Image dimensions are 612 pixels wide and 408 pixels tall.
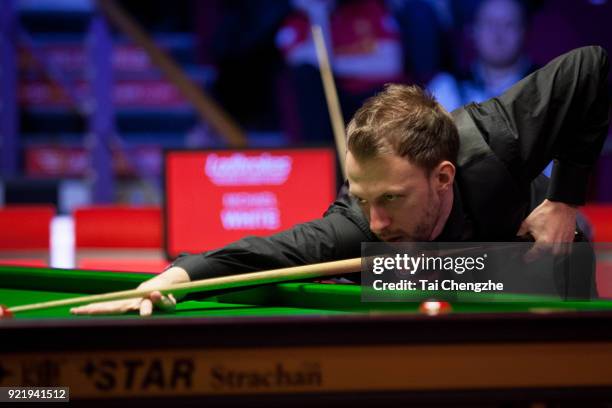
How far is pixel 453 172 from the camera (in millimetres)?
1971

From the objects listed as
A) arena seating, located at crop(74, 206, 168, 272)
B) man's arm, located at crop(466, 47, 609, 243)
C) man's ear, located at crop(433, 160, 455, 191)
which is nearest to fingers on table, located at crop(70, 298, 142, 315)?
man's ear, located at crop(433, 160, 455, 191)

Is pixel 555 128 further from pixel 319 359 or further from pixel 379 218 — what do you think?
pixel 319 359

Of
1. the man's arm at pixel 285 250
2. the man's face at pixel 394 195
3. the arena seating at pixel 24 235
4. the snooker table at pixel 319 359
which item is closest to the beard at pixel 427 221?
the man's face at pixel 394 195

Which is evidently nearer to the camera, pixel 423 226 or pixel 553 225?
pixel 423 226

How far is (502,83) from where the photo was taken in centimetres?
770

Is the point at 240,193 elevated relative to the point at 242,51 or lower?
lower

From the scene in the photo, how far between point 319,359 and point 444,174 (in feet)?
2.38

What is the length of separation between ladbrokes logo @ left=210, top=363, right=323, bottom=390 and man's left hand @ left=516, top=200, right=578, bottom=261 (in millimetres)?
904

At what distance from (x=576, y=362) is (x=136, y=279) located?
3.36ft

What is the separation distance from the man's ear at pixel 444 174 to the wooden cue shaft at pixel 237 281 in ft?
0.87

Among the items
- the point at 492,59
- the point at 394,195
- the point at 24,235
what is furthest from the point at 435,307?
the point at 492,59

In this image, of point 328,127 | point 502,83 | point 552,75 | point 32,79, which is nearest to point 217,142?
point 328,127

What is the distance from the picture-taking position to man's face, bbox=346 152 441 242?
6.07 ft

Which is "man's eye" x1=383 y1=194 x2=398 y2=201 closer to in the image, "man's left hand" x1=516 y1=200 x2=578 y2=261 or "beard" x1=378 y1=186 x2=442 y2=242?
"beard" x1=378 y1=186 x2=442 y2=242
